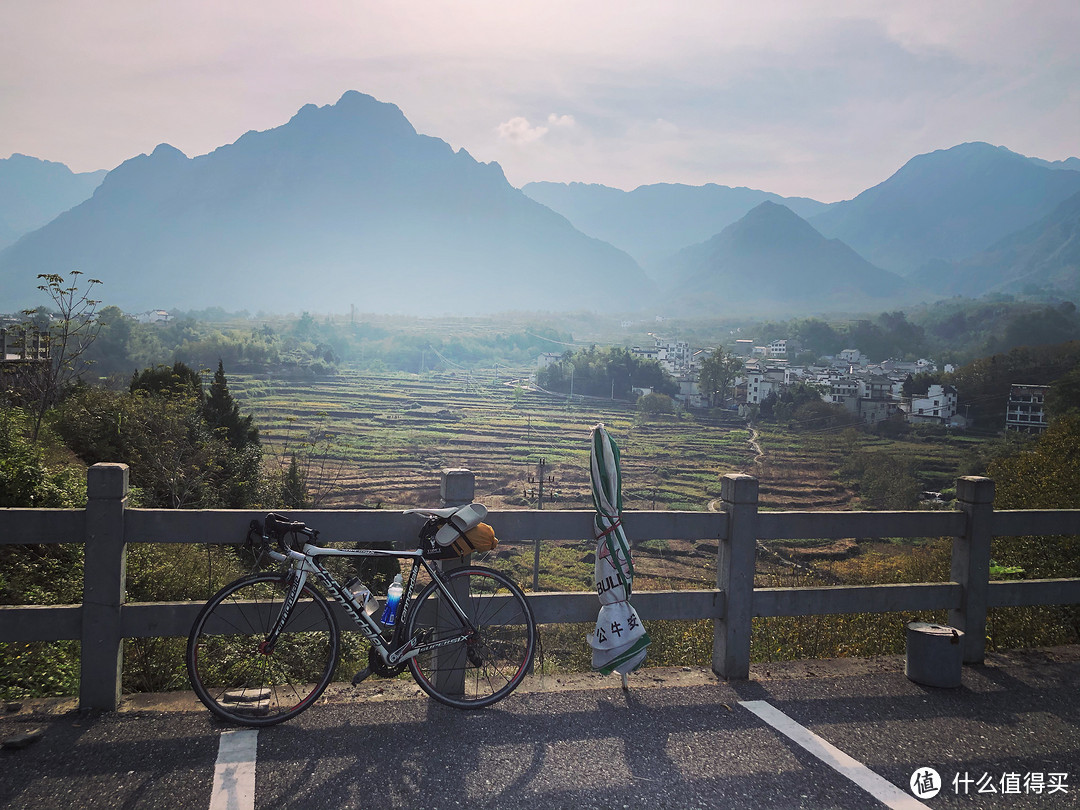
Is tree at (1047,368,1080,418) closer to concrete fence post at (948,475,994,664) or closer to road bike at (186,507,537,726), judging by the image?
concrete fence post at (948,475,994,664)

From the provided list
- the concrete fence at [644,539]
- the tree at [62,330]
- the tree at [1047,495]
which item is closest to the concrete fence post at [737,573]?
the concrete fence at [644,539]

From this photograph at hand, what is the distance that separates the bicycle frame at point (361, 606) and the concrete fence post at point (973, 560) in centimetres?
342

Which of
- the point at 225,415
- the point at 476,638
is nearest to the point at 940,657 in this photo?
the point at 476,638

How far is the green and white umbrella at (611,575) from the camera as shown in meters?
→ 4.09

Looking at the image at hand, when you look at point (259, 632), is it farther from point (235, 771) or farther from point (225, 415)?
point (225, 415)

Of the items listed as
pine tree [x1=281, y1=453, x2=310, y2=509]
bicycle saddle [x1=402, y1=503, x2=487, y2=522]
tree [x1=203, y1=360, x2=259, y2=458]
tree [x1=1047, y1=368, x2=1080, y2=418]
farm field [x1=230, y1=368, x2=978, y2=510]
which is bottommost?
farm field [x1=230, y1=368, x2=978, y2=510]

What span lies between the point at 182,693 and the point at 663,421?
128959 mm

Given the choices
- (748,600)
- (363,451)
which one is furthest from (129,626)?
(363,451)

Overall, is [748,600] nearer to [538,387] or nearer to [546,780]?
[546,780]

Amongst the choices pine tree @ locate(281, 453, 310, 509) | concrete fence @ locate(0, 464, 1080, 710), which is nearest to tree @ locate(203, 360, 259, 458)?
pine tree @ locate(281, 453, 310, 509)

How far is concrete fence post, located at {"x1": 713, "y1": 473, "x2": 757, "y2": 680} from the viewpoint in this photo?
4.48 metres

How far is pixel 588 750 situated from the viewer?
141 inches

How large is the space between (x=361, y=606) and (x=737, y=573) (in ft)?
7.43

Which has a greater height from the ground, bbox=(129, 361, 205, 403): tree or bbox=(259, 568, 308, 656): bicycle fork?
bbox=(129, 361, 205, 403): tree
